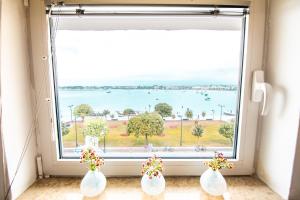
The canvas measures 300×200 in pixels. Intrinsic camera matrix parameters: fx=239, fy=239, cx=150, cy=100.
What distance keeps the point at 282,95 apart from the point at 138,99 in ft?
2.70

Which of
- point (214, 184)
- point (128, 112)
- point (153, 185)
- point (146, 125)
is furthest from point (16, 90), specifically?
point (214, 184)

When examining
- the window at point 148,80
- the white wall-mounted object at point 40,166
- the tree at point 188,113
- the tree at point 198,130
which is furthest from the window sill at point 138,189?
the tree at point 188,113

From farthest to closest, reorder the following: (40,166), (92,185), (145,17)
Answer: (40,166), (145,17), (92,185)

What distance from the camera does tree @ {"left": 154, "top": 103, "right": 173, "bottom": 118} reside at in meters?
1.52

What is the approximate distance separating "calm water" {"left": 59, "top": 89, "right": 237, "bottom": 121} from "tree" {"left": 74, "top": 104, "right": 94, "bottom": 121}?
0.02 metres

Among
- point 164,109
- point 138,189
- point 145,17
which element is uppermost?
point 145,17

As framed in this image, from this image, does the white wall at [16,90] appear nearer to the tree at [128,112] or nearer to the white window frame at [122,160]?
the white window frame at [122,160]

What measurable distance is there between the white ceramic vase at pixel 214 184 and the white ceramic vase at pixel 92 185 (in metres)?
0.56

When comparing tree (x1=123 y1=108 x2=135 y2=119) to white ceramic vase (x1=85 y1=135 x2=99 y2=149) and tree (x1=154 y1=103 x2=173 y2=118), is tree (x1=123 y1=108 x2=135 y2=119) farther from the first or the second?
white ceramic vase (x1=85 y1=135 x2=99 y2=149)

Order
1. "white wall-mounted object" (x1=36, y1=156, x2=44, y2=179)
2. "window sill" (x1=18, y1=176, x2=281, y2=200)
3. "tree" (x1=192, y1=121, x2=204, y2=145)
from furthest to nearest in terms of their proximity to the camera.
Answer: "tree" (x1=192, y1=121, x2=204, y2=145)
"white wall-mounted object" (x1=36, y1=156, x2=44, y2=179)
"window sill" (x1=18, y1=176, x2=281, y2=200)

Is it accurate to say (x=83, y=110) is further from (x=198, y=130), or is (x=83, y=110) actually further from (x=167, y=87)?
(x=198, y=130)

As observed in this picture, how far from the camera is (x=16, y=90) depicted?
1.27 m

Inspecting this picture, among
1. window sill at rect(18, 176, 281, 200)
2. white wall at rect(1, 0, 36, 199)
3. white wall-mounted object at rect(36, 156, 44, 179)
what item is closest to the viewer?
white wall at rect(1, 0, 36, 199)

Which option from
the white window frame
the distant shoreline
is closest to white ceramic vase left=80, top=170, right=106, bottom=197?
the white window frame
